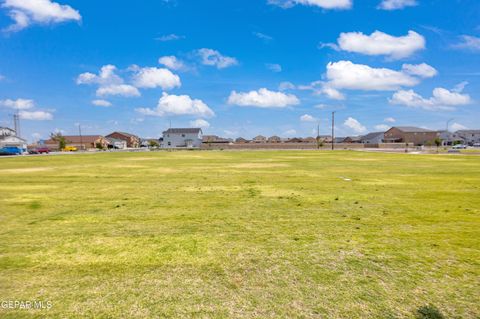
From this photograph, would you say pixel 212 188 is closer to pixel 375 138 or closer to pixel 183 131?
pixel 183 131

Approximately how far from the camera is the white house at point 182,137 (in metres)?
132

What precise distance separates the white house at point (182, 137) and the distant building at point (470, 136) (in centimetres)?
14466

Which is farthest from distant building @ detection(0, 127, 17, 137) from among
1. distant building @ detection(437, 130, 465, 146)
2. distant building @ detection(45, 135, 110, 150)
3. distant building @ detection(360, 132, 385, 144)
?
distant building @ detection(437, 130, 465, 146)

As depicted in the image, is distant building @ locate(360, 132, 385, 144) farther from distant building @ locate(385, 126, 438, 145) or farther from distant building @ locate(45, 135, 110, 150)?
distant building @ locate(45, 135, 110, 150)

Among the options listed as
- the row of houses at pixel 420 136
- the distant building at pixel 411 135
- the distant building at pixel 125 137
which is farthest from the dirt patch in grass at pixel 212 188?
the distant building at pixel 125 137

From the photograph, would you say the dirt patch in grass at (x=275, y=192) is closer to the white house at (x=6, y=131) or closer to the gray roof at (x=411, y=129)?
the white house at (x=6, y=131)

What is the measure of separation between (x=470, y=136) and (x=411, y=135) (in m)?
49.3

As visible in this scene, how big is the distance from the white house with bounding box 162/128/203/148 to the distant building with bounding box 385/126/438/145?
3884 inches

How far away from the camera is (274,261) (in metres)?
5.22

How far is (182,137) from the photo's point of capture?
133 meters

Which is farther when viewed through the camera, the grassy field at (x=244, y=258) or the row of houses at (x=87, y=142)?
the row of houses at (x=87, y=142)

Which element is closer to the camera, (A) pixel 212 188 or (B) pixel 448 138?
(A) pixel 212 188

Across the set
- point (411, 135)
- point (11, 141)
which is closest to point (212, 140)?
point (11, 141)

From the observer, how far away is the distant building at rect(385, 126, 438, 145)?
429ft
